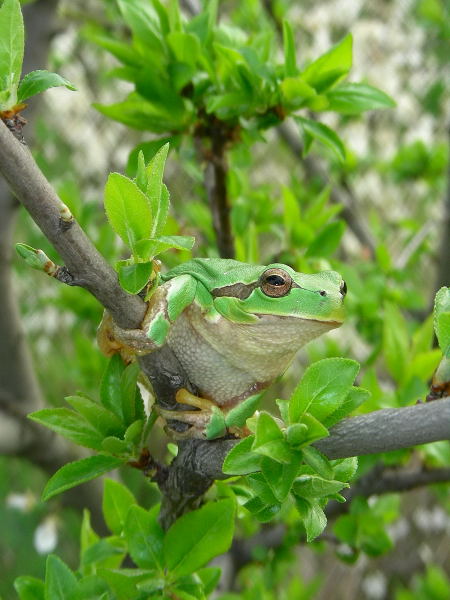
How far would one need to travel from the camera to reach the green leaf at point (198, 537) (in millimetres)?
515

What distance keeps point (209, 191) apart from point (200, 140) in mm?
56

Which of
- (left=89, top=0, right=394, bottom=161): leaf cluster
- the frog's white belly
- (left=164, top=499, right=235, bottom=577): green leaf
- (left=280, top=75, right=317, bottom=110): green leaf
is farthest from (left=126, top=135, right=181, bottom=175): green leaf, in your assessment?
(left=164, top=499, right=235, bottom=577): green leaf

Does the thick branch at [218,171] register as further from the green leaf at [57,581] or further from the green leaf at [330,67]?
the green leaf at [57,581]

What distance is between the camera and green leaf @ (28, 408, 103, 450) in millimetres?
506

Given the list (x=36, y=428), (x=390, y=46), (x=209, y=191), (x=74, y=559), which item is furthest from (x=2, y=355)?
(x=390, y=46)

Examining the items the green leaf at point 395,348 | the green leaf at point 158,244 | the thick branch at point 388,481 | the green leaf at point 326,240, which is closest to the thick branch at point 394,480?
the thick branch at point 388,481

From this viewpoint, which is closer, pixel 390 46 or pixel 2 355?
pixel 2 355

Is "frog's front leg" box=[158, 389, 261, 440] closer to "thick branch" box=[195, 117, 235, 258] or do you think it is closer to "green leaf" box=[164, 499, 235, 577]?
"green leaf" box=[164, 499, 235, 577]

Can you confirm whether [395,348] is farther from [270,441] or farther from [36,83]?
[36,83]

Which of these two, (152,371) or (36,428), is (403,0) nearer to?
(36,428)

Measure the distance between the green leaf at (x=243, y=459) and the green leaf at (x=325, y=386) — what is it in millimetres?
35

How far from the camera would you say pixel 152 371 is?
1.52 ft

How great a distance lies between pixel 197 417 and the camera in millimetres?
479

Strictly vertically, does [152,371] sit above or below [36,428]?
above
